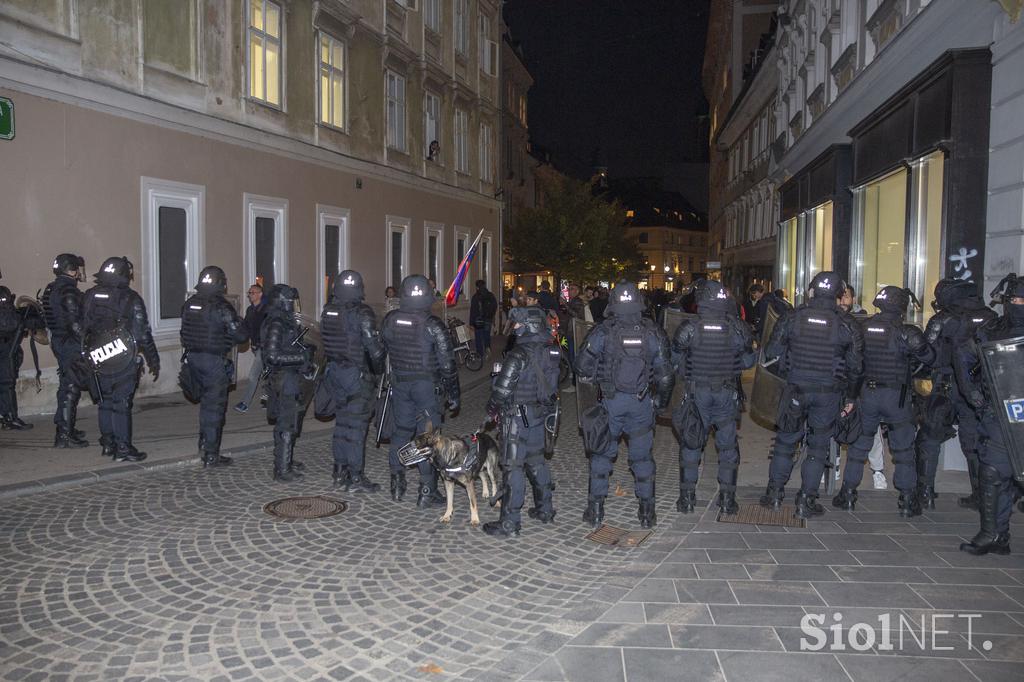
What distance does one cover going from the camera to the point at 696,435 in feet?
23.4

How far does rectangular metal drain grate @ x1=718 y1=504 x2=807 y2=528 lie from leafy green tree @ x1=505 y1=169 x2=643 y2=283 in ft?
101

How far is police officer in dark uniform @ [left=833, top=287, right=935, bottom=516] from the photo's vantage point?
271 inches

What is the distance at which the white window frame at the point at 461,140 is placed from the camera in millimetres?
25108

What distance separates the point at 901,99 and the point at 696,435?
616 cm

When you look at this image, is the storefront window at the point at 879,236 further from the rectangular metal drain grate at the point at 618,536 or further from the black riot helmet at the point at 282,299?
A: the black riot helmet at the point at 282,299

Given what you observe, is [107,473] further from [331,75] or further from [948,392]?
[331,75]

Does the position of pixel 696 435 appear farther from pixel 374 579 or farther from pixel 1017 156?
pixel 1017 156

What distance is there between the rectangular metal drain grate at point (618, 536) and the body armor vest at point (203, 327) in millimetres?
4435

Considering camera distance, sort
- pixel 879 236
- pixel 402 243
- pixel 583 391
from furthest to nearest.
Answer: pixel 402 243 < pixel 879 236 < pixel 583 391

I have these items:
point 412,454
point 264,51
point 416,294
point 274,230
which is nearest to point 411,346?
point 416,294

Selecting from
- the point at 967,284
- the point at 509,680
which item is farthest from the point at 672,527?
the point at 967,284

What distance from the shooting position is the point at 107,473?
26.3 ft

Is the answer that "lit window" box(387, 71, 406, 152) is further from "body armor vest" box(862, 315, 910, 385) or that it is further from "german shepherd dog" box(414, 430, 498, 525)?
"body armor vest" box(862, 315, 910, 385)

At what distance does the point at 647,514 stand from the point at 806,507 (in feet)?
4.77
